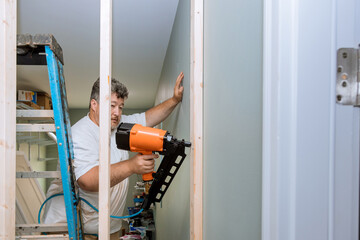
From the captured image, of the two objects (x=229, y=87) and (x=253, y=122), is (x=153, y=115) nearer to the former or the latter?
(x=229, y=87)

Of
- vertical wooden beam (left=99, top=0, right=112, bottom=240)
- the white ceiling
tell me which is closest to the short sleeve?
vertical wooden beam (left=99, top=0, right=112, bottom=240)

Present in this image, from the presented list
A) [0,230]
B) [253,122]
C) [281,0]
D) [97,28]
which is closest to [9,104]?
[0,230]

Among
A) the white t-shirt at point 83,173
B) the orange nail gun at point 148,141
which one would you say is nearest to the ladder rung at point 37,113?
the white t-shirt at point 83,173

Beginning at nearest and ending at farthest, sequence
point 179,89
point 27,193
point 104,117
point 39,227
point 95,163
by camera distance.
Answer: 1. point 104,117
2. point 39,227
3. point 95,163
4. point 179,89
5. point 27,193

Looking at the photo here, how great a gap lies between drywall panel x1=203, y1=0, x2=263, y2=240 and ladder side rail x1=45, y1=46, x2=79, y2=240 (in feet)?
2.29

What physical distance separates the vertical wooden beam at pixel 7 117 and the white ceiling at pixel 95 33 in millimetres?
908

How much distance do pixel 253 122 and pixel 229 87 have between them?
8.4 inches

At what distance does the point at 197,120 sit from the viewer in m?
1.20

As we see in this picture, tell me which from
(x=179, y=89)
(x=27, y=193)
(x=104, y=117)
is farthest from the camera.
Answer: (x=27, y=193)

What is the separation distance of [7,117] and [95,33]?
1.59 metres

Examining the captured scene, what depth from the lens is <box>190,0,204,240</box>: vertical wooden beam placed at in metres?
1.18

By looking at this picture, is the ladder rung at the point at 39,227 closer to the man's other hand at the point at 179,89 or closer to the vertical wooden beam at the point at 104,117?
the vertical wooden beam at the point at 104,117

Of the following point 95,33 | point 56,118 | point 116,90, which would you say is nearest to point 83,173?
point 56,118

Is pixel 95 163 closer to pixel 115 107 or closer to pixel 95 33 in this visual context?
pixel 115 107
